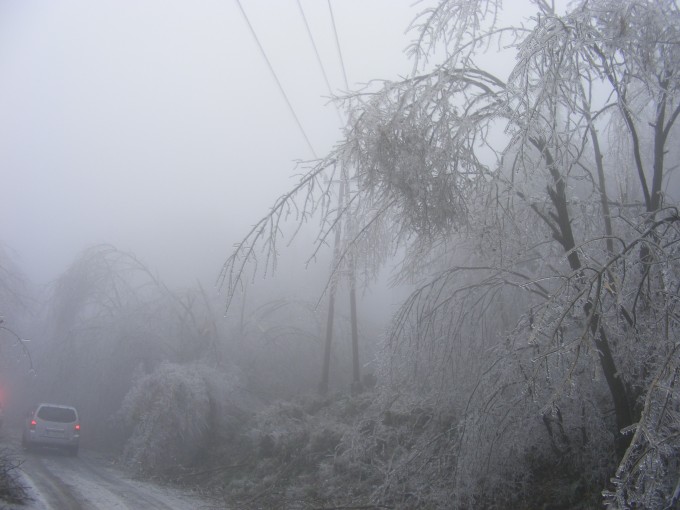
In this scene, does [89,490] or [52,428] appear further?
[52,428]

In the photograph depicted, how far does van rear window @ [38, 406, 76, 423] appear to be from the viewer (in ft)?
59.9

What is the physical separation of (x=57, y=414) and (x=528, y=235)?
609 inches

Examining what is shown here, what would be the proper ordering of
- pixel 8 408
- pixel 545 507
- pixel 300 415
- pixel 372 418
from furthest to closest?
1. pixel 8 408
2. pixel 300 415
3. pixel 372 418
4. pixel 545 507

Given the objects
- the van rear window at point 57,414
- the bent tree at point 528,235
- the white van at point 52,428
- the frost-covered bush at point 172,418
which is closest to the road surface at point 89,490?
the white van at point 52,428

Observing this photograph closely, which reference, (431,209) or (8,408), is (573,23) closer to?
(431,209)

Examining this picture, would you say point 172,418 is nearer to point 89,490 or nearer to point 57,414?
point 57,414

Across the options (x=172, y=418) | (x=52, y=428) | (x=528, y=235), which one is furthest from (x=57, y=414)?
(x=528, y=235)

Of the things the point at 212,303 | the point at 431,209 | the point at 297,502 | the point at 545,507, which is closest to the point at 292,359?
the point at 212,303

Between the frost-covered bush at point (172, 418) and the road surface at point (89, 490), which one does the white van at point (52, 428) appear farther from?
the frost-covered bush at point (172, 418)

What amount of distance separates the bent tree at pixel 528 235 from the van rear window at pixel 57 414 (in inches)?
509

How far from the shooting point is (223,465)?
16453mm

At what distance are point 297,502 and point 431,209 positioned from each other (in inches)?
302

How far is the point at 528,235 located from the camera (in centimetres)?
863

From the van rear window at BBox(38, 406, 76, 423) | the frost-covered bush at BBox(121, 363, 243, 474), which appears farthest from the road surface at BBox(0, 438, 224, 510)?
the van rear window at BBox(38, 406, 76, 423)
